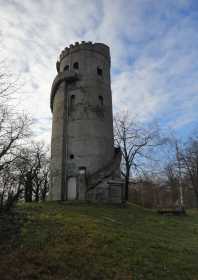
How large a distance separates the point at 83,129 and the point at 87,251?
55.1 ft

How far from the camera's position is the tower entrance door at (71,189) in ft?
82.2

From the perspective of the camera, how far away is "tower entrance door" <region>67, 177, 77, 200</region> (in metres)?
25.1

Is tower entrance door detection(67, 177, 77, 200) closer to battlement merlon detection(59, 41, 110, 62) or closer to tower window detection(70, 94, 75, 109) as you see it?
tower window detection(70, 94, 75, 109)

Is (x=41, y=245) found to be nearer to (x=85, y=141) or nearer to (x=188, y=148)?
(x=85, y=141)

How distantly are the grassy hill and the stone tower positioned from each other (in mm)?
9602

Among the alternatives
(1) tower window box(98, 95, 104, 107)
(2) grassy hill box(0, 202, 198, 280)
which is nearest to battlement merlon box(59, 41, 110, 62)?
(1) tower window box(98, 95, 104, 107)

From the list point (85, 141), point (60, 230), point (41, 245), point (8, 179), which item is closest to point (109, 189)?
point (85, 141)

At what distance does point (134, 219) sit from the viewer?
18.6m

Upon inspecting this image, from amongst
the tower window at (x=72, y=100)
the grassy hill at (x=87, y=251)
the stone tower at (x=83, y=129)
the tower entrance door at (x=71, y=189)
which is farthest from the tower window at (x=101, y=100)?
the grassy hill at (x=87, y=251)

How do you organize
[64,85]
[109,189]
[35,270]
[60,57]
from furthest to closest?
[60,57] < [64,85] < [109,189] < [35,270]

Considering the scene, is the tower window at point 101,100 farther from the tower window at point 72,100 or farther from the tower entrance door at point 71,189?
the tower entrance door at point 71,189

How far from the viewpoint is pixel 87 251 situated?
10305 mm

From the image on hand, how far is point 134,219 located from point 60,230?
7.34 meters

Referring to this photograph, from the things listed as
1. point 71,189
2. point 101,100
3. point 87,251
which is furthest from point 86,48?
point 87,251
